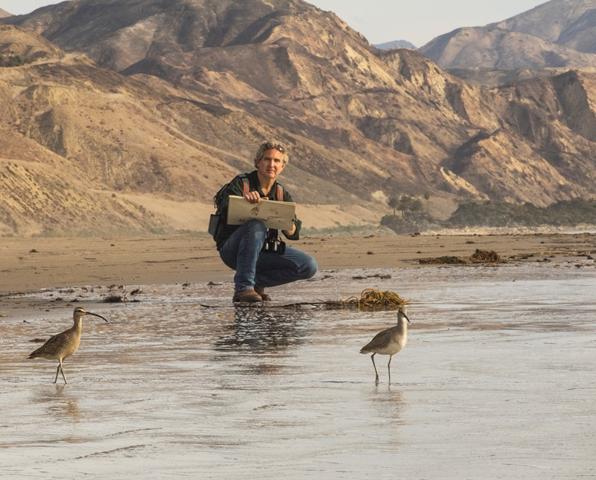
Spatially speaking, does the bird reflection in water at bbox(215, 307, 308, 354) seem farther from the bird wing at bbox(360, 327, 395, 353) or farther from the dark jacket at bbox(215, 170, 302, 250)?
the bird wing at bbox(360, 327, 395, 353)

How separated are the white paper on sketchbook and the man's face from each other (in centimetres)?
30

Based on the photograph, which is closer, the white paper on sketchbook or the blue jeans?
the white paper on sketchbook

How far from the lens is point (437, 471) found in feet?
18.7

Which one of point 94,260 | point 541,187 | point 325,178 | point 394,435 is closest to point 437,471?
point 394,435

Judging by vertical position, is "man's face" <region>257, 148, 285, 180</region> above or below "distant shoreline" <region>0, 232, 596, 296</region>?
above

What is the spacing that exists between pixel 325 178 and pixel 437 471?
106034 millimetres

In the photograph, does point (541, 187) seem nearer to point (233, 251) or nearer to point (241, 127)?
point (241, 127)

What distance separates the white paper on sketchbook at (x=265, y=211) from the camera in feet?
46.5

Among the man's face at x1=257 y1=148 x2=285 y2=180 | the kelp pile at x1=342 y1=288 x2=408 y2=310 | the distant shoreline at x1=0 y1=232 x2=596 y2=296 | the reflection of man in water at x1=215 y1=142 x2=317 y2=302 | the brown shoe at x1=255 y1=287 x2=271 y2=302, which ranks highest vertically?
the man's face at x1=257 y1=148 x2=285 y2=180

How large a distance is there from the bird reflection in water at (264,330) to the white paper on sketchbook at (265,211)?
92cm

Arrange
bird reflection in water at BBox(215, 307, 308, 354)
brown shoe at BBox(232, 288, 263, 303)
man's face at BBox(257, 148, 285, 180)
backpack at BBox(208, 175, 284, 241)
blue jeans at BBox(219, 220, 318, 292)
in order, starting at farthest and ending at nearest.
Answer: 1. brown shoe at BBox(232, 288, 263, 303)
2. blue jeans at BBox(219, 220, 318, 292)
3. backpack at BBox(208, 175, 284, 241)
4. man's face at BBox(257, 148, 285, 180)
5. bird reflection in water at BBox(215, 307, 308, 354)

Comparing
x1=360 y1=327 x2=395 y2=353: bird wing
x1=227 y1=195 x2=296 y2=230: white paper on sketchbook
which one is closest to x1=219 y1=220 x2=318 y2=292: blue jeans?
x1=227 y1=195 x2=296 y2=230: white paper on sketchbook

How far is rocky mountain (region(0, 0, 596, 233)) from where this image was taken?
7950 cm

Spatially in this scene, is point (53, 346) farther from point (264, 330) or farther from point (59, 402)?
point (264, 330)
